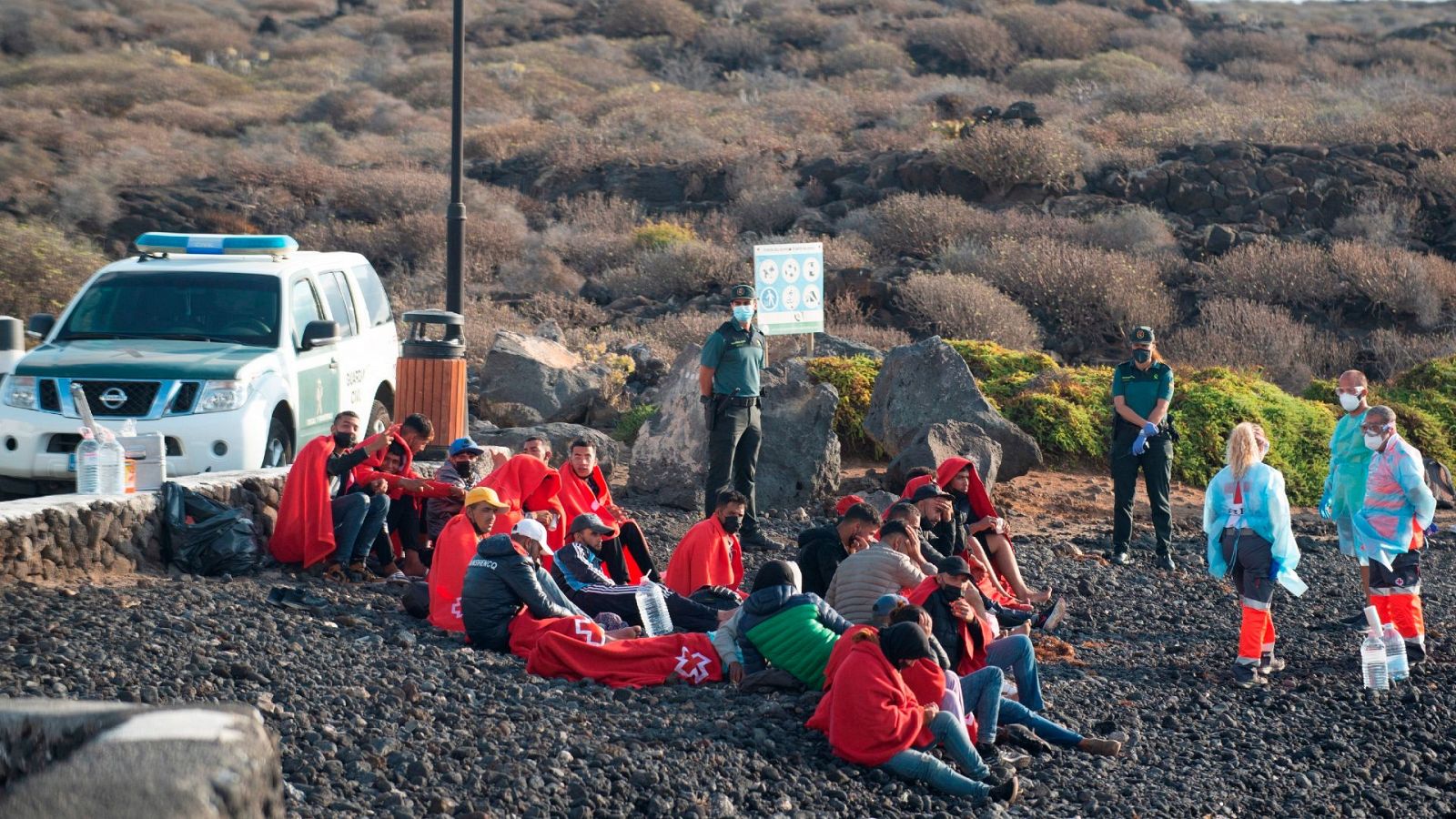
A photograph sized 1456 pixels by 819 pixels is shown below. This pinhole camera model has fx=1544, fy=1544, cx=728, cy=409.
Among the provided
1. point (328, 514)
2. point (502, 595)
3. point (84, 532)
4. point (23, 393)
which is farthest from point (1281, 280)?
point (84, 532)

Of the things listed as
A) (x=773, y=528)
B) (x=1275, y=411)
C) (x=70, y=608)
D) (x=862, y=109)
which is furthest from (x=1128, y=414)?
(x=862, y=109)

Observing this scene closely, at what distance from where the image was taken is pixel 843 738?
6.05 meters

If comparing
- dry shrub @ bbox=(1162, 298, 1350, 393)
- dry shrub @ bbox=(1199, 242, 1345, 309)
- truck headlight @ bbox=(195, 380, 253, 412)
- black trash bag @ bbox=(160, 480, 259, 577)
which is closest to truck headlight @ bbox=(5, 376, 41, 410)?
truck headlight @ bbox=(195, 380, 253, 412)

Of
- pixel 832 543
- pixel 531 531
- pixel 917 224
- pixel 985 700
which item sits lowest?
pixel 985 700

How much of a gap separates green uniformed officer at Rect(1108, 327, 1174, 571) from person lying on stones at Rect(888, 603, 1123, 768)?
4.47 m

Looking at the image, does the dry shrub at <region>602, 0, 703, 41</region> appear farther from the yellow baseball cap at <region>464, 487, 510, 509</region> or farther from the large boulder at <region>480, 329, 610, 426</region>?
the yellow baseball cap at <region>464, 487, 510, 509</region>

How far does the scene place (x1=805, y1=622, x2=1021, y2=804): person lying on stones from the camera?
19.5 ft

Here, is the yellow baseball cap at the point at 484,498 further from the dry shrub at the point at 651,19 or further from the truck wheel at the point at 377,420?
the dry shrub at the point at 651,19

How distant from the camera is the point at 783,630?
698cm

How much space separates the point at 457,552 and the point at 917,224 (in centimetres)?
1703

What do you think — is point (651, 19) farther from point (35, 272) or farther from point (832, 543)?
point (832, 543)

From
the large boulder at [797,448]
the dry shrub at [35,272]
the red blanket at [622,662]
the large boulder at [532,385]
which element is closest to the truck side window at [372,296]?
the large boulder at [532,385]

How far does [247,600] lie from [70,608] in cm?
91

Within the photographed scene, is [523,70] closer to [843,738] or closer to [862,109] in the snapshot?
[862,109]
